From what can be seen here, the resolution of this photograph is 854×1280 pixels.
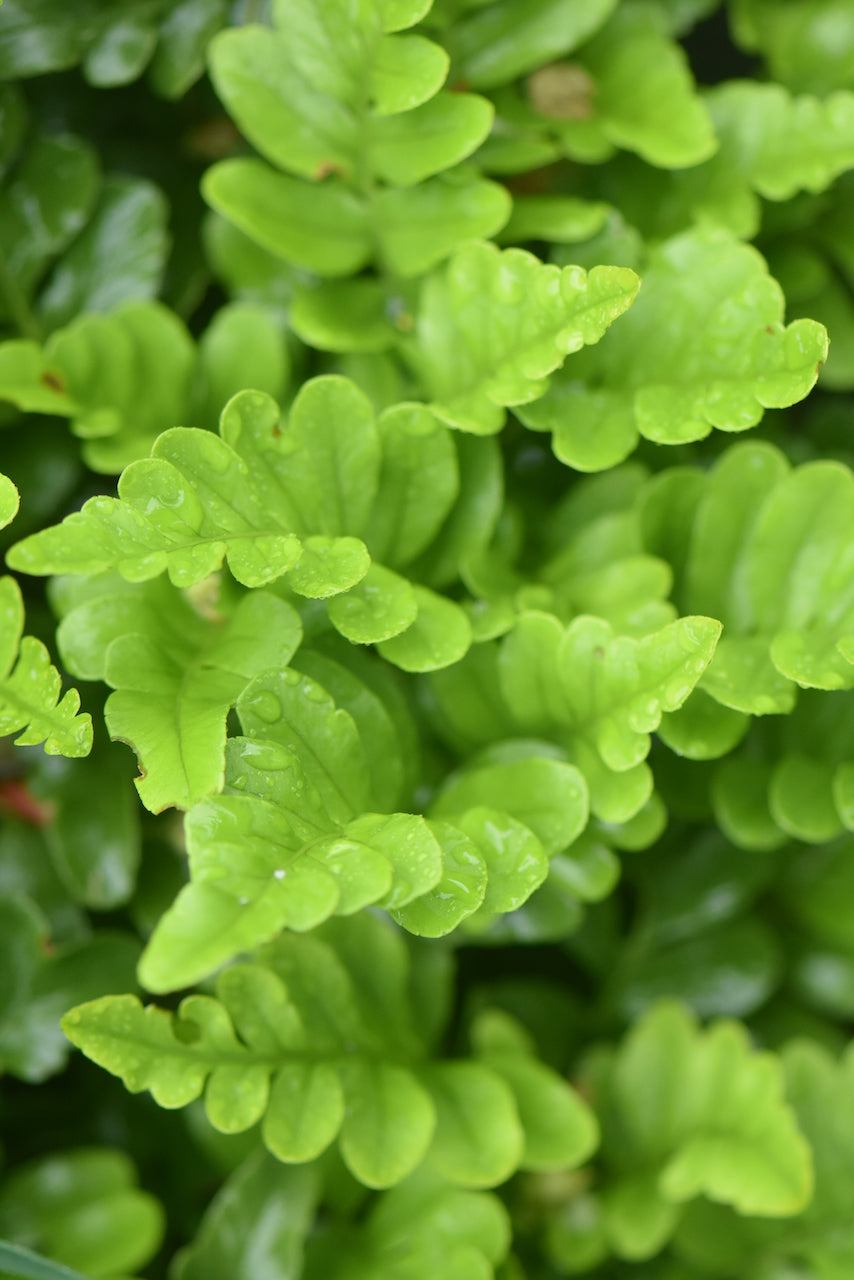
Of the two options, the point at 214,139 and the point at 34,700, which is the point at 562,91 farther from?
the point at 34,700

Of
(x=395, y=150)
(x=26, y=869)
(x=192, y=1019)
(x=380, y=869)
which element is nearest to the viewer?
(x=380, y=869)

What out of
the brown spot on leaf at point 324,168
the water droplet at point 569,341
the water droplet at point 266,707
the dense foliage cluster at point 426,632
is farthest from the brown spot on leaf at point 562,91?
the water droplet at point 266,707

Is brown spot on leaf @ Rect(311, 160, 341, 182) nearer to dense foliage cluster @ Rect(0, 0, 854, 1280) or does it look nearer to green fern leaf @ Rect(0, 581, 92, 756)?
dense foliage cluster @ Rect(0, 0, 854, 1280)

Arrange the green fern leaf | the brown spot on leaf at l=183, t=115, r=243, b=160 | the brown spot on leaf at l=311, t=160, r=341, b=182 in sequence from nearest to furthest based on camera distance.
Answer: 1. the green fern leaf
2. the brown spot on leaf at l=311, t=160, r=341, b=182
3. the brown spot on leaf at l=183, t=115, r=243, b=160

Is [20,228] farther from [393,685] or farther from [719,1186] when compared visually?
[719,1186]

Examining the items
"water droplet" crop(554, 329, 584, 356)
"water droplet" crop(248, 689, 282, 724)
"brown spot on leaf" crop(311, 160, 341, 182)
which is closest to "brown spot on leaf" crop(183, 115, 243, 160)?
"brown spot on leaf" crop(311, 160, 341, 182)

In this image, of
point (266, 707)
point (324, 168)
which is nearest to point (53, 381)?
point (324, 168)

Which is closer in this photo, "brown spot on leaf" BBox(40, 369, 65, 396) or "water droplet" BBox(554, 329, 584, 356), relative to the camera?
"water droplet" BBox(554, 329, 584, 356)

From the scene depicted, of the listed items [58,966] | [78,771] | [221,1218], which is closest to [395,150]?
[78,771]
